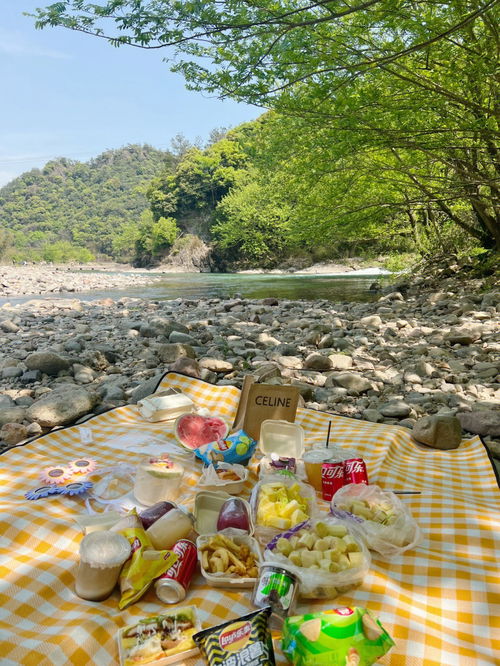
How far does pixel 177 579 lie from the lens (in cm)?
145

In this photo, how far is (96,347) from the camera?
5.46 meters

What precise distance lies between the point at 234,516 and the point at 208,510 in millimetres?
167

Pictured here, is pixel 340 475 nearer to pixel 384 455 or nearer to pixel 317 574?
pixel 384 455

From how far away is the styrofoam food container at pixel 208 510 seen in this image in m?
1.76

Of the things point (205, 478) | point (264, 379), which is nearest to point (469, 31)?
point (264, 379)

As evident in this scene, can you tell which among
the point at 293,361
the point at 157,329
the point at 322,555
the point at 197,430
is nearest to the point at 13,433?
the point at 197,430

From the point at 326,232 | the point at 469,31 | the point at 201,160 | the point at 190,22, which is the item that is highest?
the point at 201,160

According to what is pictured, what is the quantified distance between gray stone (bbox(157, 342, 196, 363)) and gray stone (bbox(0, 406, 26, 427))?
5.72 feet

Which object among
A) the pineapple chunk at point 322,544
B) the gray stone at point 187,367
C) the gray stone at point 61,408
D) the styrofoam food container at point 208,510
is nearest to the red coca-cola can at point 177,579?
the styrofoam food container at point 208,510

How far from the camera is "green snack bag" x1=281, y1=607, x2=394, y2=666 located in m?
1.11

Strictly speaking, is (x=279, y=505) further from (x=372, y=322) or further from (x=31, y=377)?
(x=372, y=322)

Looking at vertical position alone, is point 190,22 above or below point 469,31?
below

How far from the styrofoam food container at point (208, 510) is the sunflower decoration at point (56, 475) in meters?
0.72

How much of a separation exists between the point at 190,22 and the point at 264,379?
7.94ft
